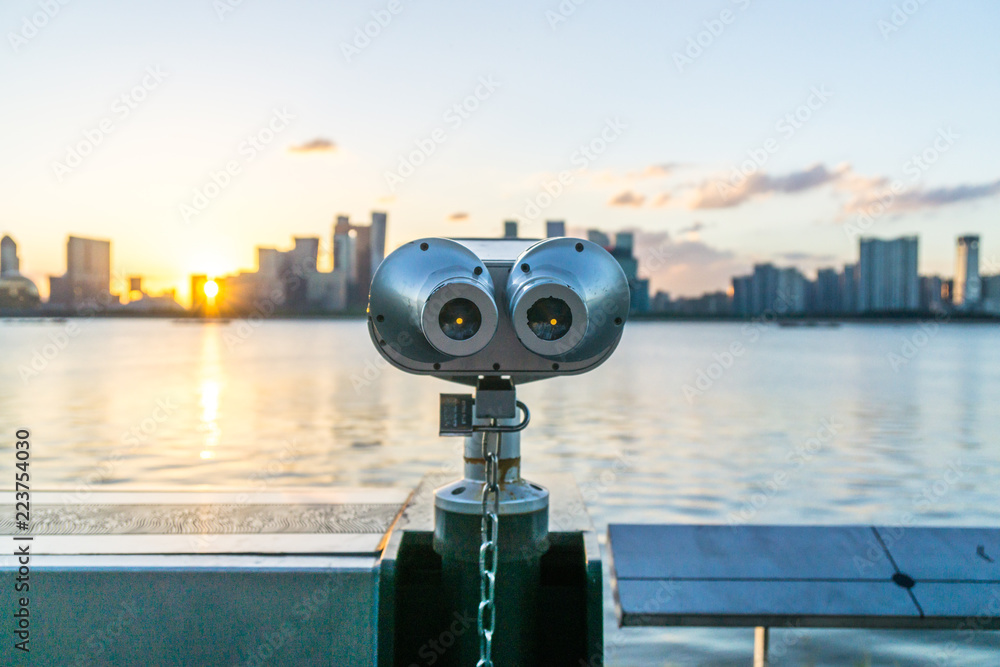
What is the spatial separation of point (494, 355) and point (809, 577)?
1.41 meters

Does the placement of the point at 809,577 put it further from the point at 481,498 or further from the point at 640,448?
the point at 640,448

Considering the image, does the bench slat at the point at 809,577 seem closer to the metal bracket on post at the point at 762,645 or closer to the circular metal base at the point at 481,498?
the metal bracket on post at the point at 762,645

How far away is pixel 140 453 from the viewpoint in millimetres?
14844

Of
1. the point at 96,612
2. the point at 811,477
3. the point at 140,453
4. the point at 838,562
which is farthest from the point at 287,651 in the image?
the point at 140,453

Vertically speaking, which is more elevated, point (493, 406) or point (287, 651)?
point (493, 406)

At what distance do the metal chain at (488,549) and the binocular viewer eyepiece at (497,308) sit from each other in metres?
0.17

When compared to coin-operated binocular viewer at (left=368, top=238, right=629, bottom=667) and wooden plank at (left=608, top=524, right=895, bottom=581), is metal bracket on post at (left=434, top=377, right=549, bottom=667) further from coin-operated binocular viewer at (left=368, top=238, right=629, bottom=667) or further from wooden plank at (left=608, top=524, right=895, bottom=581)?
wooden plank at (left=608, top=524, right=895, bottom=581)

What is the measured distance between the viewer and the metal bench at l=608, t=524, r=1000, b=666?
2.47m

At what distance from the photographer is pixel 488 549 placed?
5.61 feet

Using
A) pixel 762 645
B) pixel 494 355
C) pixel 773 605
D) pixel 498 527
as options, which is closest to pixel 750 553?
pixel 773 605

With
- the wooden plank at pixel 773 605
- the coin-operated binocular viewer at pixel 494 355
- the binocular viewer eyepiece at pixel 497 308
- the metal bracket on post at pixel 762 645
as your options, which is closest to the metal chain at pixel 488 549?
the coin-operated binocular viewer at pixel 494 355

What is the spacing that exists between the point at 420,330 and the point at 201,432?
685 inches

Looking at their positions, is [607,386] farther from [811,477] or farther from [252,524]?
[252,524]

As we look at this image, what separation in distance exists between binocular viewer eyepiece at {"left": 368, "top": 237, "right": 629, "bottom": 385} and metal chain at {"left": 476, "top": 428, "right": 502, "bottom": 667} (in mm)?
165
